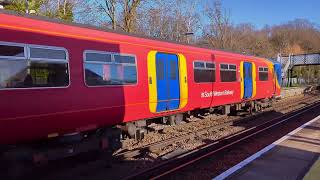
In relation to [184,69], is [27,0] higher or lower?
higher

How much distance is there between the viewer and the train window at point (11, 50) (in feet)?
24.4

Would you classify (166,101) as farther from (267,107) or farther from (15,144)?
(267,107)

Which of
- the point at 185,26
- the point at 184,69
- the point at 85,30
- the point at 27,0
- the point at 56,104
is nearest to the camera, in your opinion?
the point at 56,104

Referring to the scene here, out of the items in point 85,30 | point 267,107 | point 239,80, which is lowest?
point 267,107

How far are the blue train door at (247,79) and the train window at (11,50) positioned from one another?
46.1 feet

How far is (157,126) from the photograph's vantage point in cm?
1429

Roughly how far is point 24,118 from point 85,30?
9.00 feet

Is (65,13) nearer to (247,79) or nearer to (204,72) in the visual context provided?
(247,79)

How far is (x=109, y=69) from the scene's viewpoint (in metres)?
10.3

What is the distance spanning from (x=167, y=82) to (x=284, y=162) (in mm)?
4349

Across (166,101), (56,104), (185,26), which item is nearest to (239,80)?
(166,101)

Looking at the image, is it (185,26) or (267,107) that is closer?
(267,107)

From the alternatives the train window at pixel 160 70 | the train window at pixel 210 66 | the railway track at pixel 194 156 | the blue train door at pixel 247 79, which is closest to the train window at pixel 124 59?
the train window at pixel 160 70

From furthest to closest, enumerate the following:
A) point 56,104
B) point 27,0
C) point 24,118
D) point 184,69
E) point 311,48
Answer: point 311,48 < point 27,0 < point 184,69 < point 56,104 < point 24,118
